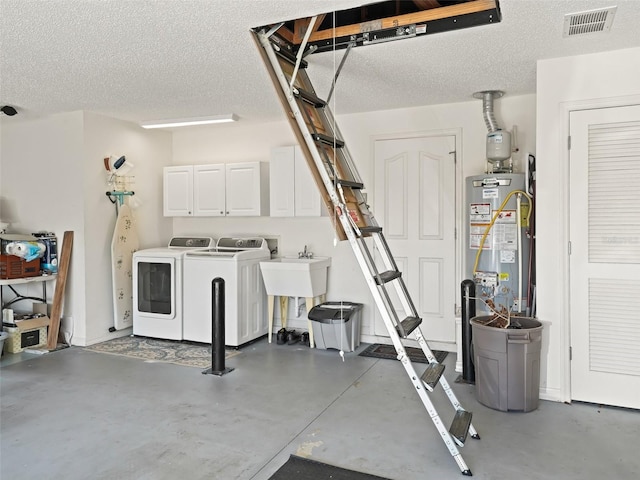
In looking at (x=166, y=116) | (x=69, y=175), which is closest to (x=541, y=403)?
(x=166, y=116)

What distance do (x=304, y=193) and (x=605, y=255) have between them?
304cm

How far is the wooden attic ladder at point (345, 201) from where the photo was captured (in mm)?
2701

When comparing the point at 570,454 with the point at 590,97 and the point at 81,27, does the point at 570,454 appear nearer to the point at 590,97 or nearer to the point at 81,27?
the point at 590,97

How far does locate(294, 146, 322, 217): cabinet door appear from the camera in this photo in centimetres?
534

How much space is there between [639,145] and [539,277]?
119 centimetres

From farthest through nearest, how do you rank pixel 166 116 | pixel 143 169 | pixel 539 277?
pixel 143 169 → pixel 166 116 → pixel 539 277

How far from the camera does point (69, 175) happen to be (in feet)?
17.6

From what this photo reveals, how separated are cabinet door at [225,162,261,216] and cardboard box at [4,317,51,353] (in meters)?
2.43

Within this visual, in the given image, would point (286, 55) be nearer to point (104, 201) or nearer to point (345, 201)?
point (345, 201)

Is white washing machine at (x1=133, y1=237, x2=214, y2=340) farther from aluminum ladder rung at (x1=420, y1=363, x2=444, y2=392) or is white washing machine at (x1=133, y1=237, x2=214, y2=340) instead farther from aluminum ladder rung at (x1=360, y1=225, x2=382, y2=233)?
aluminum ladder rung at (x1=420, y1=363, x2=444, y2=392)

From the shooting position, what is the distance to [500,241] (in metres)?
4.26

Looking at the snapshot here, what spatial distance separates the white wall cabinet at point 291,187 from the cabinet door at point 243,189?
0.70 feet

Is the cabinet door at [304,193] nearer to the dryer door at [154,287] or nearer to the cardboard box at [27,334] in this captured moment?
the dryer door at [154,287]

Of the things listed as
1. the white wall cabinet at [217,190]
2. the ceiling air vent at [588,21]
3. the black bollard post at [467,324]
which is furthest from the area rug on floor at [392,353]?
the ceiling air vent at [588,21]
